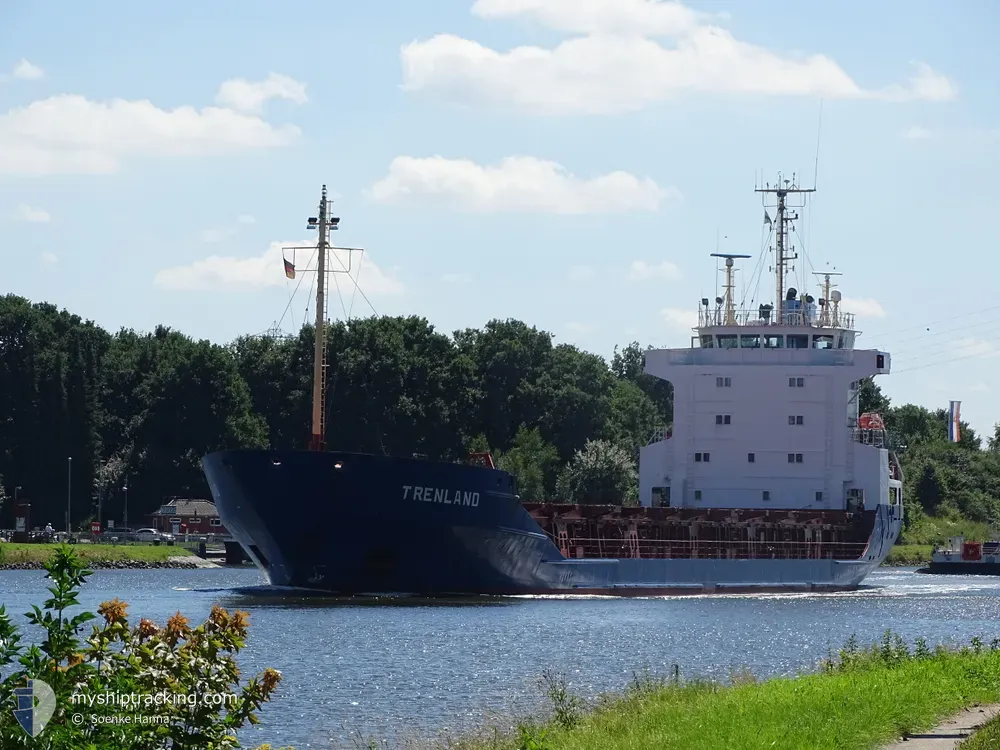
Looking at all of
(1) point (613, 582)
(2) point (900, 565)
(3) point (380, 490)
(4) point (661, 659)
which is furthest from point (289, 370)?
(4) point (661, 659)

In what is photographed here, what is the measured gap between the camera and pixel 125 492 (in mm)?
85938

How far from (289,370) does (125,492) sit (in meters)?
11.6

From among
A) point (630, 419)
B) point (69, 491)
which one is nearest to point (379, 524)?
point (69, 491)

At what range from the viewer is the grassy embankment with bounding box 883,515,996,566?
88062 mm

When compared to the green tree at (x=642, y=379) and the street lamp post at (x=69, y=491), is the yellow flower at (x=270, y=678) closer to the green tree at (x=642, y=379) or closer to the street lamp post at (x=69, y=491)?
the street lamp post at (x=69, y=491)

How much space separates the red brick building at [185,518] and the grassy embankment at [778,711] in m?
68.7

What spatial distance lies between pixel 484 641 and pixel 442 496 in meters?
7.84

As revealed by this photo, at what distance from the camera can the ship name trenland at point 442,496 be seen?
114 ft

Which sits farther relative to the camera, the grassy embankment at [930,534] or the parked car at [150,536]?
the grassy embankment at [930,534]

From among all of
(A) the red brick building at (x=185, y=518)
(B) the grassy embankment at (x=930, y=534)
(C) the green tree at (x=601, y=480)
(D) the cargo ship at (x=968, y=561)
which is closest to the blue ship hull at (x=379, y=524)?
(D) the cargo ship at (x=968, y=561)

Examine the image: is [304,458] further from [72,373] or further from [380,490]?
[72,373]

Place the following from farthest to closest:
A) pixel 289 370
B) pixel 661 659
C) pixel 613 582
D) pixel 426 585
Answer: pixel 289 370
pixel 613 582
pixel 426 585
pixel 661 659

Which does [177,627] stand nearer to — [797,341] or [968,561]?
[797,341]

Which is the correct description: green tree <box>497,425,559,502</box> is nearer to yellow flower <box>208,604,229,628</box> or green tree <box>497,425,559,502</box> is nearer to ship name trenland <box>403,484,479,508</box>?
ship name trenland <box>403,484,479,508</box>
